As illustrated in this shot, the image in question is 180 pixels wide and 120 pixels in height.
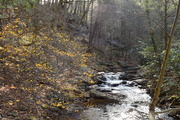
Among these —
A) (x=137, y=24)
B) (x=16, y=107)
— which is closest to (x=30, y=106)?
(x=16, y=107)

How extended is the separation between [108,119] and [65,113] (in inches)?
79.7

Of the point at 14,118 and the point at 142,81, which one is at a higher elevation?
the point at 14,118

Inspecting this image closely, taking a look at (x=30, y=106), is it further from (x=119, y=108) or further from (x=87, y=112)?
(x=119, y=108)

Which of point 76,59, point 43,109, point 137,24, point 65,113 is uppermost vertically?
point 137,24

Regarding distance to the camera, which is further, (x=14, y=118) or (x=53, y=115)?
(x=53, y=115)

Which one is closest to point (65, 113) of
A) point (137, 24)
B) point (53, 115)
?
point (53, 115)

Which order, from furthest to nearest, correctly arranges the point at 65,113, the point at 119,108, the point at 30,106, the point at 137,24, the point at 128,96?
the point at 137,24 → the point at 128,96 → the point at 119,108 → the point at 65,113 → the point at 30,106

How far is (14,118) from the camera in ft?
15.9

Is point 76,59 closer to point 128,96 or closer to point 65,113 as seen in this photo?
point 65,113

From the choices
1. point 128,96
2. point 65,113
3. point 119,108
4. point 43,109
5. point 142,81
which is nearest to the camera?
point 43,109

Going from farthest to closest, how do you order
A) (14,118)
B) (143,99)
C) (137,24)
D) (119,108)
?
(137,24) → (143,99) → (119,108) → (14,118)

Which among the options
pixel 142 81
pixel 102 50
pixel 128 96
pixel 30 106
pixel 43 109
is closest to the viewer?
pixel 30 106

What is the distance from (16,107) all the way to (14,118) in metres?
0.65

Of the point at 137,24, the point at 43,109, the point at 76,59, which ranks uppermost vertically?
the point at 137,24
